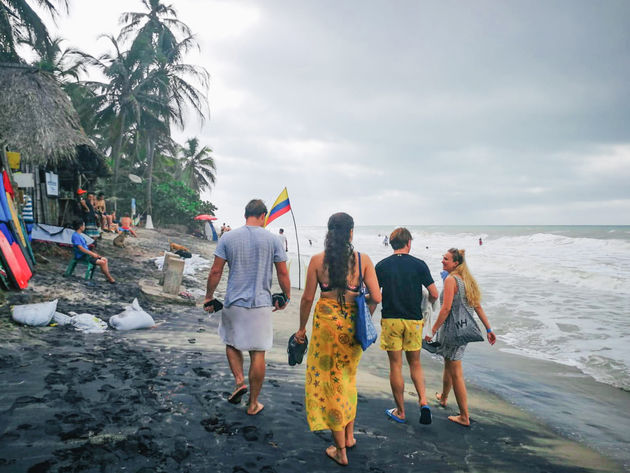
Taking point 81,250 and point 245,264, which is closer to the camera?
point 245,264

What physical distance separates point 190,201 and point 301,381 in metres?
25.8

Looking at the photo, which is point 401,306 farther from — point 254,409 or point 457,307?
point 254,409

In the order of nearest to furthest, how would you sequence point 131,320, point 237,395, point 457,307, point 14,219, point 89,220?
1. point 237,395
2. point 457,307
3. point 131,320
4. point 14,219
5. point 89,220

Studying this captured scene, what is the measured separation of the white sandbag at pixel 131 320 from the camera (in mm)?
5629

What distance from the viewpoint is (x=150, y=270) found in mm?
10945

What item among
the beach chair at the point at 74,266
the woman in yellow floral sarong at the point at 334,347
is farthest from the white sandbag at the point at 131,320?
the woman in yellow floral sarong at the point at 334,347

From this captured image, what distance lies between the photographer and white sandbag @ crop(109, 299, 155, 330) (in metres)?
5.63

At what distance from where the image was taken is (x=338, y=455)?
106 inches

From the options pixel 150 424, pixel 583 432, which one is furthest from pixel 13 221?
pixel 583 432

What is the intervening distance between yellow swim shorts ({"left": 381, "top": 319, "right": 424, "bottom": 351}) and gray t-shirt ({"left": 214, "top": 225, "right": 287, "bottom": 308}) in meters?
1.19

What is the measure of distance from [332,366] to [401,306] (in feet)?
3.23

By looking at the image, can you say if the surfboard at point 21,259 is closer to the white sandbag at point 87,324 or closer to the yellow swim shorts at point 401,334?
the white sandbag at point 87,324

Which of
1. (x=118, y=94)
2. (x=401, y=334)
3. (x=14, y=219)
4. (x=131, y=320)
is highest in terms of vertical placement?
(x=118, y=94)

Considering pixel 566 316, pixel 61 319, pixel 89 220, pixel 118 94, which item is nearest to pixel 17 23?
pixel 118 94
